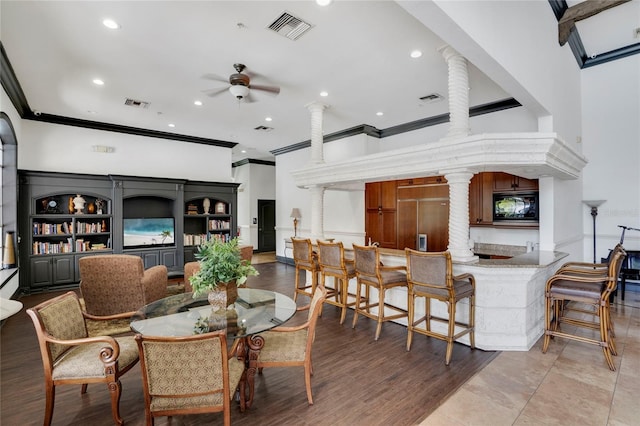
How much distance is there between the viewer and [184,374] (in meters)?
1.72

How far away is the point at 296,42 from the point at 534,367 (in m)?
4.14

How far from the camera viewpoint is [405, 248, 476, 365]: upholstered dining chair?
3.04 metres

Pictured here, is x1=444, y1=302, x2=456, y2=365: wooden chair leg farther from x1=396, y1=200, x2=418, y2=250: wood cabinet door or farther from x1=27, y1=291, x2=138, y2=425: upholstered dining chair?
x1=396, y1=200, x2=418, y2=250: wood cabinet door

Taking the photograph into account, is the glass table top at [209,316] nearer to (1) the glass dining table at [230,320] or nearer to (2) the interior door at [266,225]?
(1) the glass dining table at [230,320]

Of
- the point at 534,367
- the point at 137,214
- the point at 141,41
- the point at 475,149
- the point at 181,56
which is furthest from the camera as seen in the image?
the point at 137,214

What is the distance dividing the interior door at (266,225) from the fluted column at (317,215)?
19.7 feet

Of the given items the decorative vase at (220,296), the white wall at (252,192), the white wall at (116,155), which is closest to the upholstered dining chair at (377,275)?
the decorative vase at (220,296)

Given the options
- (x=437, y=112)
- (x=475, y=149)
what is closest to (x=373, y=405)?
(x=475, y=149)

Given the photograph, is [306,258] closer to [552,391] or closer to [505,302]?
[505,302]

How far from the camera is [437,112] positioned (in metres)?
6.07

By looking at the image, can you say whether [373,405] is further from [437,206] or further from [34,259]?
[34,259]

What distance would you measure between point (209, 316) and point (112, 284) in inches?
88.2

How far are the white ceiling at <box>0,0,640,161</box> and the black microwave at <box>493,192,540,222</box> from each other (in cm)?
169

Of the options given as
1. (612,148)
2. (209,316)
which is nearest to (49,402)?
(209,316)
